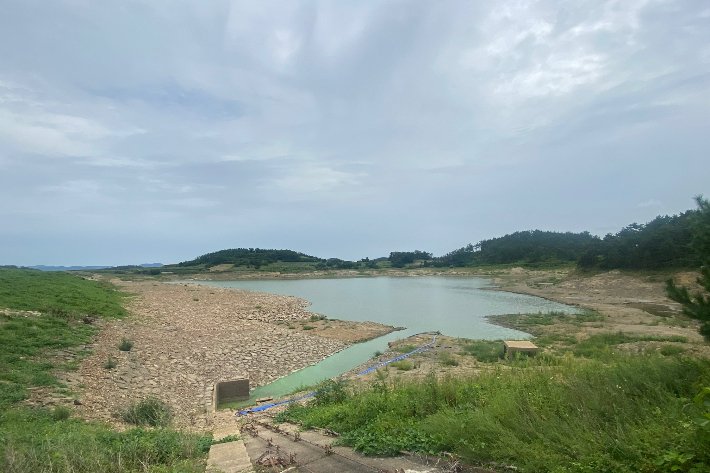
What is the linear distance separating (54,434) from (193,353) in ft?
30.9

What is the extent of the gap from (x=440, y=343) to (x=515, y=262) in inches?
3090

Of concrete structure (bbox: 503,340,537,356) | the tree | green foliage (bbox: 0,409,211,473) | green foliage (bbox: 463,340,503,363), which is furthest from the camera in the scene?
green foliage (bbox: 463,340,503,363)

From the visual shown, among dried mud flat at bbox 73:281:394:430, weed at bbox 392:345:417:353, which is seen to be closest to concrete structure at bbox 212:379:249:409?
dried mud flat at bbox 73:281:394:430

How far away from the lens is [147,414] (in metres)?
7.80

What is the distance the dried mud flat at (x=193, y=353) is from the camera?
9461mm

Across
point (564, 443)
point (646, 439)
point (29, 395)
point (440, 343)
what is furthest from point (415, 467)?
point (440, 343)

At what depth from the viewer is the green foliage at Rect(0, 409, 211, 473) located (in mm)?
3775

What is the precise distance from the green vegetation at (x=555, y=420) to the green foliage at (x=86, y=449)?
2073mm

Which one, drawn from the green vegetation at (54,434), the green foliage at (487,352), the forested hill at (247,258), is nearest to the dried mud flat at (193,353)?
the green vegetation at (54,434)

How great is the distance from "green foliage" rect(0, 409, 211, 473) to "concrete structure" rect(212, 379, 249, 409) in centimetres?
459

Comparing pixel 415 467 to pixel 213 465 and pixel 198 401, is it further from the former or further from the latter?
pixel 198 401

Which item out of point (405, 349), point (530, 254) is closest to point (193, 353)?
point (405, 349)

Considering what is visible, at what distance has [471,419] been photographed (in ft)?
14.4

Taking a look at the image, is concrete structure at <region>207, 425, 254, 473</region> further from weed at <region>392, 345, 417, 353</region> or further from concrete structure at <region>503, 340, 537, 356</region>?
weed at <region>392, 345, 417, 353</region>
